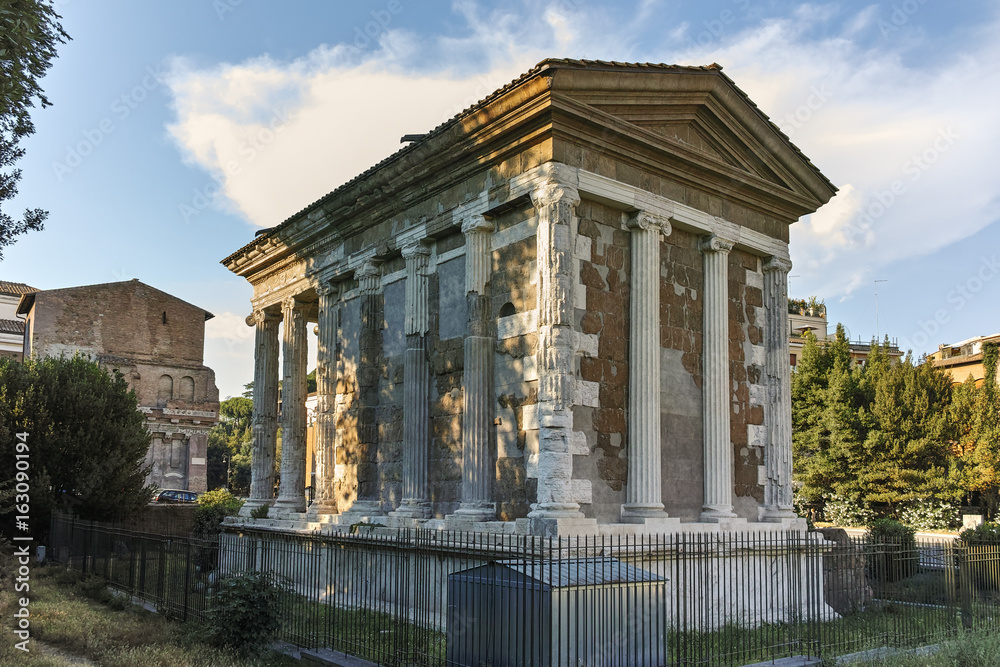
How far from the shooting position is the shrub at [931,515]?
103ft

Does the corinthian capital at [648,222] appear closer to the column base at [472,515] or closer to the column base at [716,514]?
the column base at [716,514]

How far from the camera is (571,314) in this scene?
1140 centimetres

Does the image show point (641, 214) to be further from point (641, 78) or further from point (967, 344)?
point (967, 344)

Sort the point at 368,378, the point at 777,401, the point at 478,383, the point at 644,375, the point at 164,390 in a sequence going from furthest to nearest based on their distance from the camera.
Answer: the point at 164,390 < the point at 368,378 < the point at 777,401 < the point at 478,383 < the point at 644,375

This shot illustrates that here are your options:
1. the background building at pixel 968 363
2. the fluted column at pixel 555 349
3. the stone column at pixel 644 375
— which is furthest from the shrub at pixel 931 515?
the fluted column at pixel 555 349

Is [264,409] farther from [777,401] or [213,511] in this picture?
[777,401]

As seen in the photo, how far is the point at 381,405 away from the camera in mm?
15391

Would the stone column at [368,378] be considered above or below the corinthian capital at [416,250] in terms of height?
below

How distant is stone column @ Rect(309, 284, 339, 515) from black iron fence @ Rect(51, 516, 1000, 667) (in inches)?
48.6

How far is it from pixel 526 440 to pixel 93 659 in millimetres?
5808

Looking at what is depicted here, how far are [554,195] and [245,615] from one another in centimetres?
646

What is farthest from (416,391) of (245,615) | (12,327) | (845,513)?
(12,327)

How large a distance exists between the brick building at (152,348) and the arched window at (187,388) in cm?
5

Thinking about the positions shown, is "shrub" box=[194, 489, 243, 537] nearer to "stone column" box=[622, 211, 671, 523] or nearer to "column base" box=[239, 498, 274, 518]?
"column base" box=[239, 498, 274, 518]
